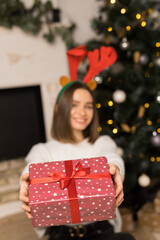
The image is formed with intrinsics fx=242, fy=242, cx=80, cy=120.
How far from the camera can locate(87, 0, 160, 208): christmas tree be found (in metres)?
1.77

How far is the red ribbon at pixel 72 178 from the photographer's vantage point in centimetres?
85

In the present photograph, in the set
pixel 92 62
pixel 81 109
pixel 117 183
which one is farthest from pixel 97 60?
pixel 117 183

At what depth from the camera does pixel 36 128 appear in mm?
2328

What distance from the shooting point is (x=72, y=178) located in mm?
891

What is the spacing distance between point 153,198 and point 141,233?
0.32 m

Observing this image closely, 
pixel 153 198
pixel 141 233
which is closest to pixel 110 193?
pixel 141 233

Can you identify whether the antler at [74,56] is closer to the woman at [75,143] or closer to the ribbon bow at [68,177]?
the woman at [75,143]

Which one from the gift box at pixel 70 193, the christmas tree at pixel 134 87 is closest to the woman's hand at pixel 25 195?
the gift box at pixel 70 193

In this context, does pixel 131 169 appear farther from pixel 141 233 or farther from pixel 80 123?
pixel 80 123

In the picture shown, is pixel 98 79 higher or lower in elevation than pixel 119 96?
higher

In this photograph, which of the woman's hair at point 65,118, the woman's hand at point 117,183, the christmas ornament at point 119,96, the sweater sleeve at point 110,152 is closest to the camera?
the woman's hand at point 117,183

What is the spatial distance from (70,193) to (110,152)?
403 mm

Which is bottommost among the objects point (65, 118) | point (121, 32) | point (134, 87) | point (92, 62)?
point (65, 118)

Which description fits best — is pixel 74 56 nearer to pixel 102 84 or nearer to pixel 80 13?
pixel 102 84
